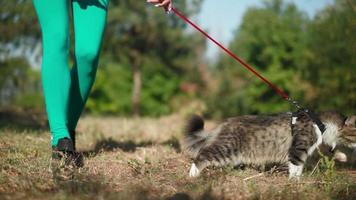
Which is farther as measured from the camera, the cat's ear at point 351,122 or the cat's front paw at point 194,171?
the cat's ear at point 351,122

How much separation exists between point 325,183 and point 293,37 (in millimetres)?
15882

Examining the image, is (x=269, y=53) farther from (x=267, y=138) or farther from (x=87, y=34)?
(x=87, y=34)

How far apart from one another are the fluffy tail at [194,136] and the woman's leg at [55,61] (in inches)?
47.6

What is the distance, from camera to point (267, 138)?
412 centimetres

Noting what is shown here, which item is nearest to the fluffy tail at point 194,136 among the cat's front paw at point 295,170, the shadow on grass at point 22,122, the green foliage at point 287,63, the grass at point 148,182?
the grass at point 148,182

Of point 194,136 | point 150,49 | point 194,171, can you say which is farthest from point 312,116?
point 150,49

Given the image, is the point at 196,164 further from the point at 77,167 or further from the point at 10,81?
the point at 10,81

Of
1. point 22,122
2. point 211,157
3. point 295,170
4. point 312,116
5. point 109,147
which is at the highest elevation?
point 22,122

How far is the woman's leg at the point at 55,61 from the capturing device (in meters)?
3.29

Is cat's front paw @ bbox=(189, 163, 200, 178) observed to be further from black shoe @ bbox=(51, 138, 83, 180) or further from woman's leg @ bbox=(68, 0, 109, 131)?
woman's leg @ bbox=(68, 0, 109, 131)

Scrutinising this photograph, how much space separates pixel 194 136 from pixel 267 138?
625 millimetres

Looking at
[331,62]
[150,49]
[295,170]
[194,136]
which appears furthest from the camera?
[150,49]

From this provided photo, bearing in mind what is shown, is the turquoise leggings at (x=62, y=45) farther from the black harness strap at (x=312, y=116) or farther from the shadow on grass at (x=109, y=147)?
the black harness strap at (x=312, y=116)

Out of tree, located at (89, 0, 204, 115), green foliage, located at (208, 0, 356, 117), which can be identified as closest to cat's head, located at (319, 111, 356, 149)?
green foliage, located at (208, 0, 356, 117)
